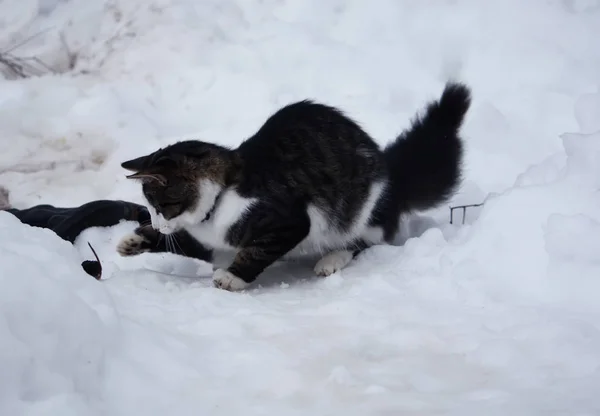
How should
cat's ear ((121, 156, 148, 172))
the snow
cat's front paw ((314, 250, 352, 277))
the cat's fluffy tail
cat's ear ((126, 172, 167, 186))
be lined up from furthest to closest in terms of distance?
the cat's fluffy tail → cat's front paw ((314, 250, 352, 277)) → cat's ear ((121, 156, 148, 172)) → cat's ear ((126, 172, 167, 186)) → the snow

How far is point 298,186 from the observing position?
10.6ft

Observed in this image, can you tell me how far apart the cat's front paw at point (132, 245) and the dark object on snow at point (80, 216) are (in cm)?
32

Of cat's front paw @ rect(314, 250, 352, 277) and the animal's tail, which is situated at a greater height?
the animal's tail

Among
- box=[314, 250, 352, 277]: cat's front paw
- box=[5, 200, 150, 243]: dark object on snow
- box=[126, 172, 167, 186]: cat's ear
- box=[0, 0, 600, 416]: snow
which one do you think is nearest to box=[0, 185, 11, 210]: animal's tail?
box=[0, 0, 600, 416]: snow

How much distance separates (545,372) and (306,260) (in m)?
1.90

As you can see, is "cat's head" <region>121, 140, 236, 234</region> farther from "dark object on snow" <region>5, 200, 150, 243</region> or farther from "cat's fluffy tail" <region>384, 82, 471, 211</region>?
"cat's fluffy tail" <region>384, 82, 471, 211</region>

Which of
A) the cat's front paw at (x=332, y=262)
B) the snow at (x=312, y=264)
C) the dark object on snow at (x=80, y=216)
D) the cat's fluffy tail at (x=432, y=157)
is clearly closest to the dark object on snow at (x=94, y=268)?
the snow at (x=312, y=264)

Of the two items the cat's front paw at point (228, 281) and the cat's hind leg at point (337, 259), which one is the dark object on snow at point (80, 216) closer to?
the cat's front paw at point (228, 281)

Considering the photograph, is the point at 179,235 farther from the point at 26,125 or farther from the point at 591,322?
the point at 26,125

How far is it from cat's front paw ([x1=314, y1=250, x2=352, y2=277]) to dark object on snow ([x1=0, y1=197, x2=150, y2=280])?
101 cm

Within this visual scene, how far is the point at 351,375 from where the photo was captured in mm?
1916

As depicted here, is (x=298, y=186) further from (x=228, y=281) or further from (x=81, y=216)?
(x=81, y=216)

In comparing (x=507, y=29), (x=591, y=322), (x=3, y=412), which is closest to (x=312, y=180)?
(x=591, y=322)

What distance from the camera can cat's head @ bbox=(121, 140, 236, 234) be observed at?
3.15 metres
